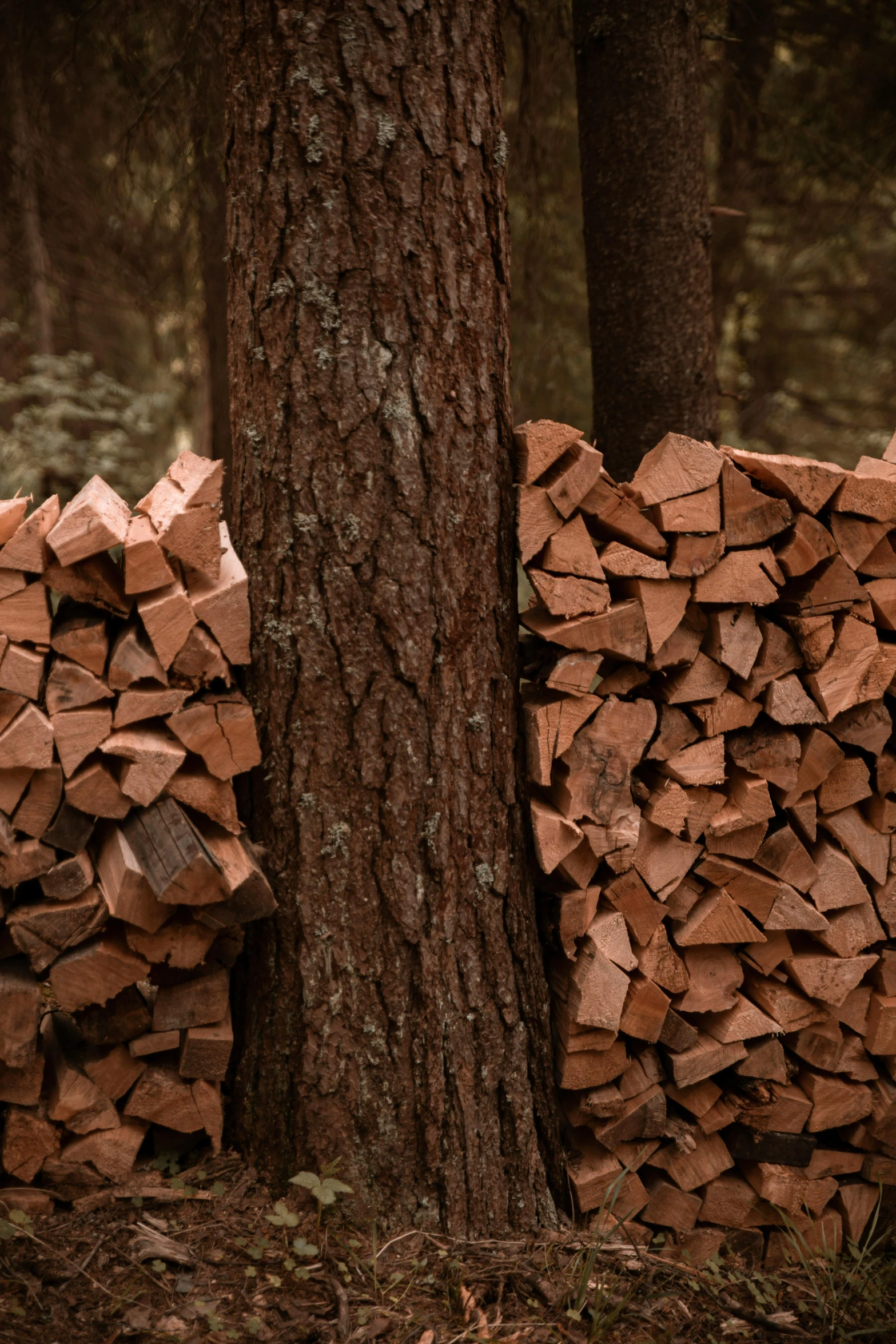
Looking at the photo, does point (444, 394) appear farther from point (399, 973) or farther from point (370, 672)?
point (399, 973)

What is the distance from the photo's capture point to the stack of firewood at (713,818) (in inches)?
78.2

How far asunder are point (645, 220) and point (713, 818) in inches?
80.8

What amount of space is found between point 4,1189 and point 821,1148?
1.97 m

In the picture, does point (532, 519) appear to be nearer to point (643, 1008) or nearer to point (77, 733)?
point (77, 733)

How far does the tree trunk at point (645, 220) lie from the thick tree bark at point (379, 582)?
125 cm

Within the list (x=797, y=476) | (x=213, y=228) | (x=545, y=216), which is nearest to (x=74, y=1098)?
(x=797, y=476)

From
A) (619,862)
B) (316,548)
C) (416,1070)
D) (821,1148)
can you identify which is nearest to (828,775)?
(619,862)

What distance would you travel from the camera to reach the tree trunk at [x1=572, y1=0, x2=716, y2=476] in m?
2.98

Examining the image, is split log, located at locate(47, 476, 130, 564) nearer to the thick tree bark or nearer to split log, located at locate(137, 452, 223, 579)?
split log, located at locate(137, 452, 223, 579)

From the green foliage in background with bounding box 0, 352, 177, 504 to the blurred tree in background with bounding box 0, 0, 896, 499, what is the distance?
26 mm

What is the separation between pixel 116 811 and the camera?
5.79ft

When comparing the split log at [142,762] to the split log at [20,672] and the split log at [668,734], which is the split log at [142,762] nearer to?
the split log at [20,672]

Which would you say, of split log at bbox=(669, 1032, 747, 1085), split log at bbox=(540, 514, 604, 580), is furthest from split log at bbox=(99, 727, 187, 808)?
split log at bbox=(669, 1032, 747, 1085)

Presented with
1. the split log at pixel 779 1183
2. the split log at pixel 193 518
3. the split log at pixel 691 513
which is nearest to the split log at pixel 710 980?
the split log at pixel 779 1183
